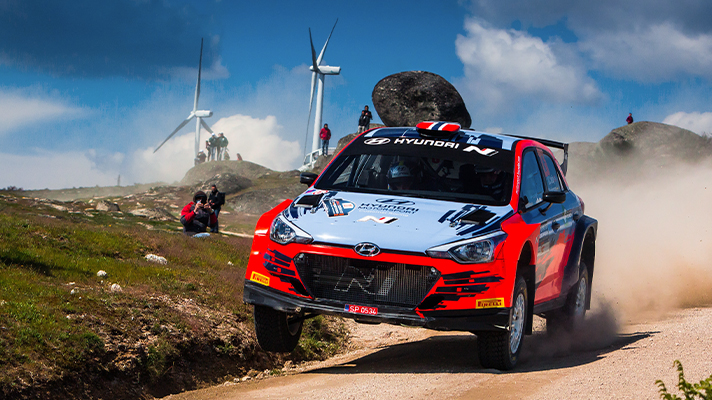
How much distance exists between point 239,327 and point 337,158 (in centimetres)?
273

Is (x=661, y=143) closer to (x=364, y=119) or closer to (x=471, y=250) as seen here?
(x=364, y=119)

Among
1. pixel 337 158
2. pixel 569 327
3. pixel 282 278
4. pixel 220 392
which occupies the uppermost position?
pixel 337 158

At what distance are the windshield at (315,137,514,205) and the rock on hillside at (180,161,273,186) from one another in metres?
52.5

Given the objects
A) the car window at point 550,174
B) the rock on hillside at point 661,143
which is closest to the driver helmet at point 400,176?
the car window at point 550,174

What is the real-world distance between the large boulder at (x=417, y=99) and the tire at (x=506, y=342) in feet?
99.1

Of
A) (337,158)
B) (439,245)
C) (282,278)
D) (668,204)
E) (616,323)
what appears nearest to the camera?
(439,245)

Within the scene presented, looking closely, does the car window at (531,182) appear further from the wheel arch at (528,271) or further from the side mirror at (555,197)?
the wheel arch at (528,271)

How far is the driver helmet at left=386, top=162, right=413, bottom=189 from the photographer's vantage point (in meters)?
7.18

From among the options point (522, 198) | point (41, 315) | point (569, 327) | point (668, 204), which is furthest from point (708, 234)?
point (41, 315)

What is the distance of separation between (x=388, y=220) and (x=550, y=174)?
2.97 meters

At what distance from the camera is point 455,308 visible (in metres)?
5.99

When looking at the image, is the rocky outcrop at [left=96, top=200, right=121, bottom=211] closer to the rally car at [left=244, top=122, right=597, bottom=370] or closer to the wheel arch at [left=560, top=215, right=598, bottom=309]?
the wheel arch at [left=560, top=215, right=598, bottom=309]

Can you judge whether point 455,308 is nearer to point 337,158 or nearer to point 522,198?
point 522,198

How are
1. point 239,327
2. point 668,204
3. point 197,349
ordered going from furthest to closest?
point 668,204, point 239,327, point 197,349
